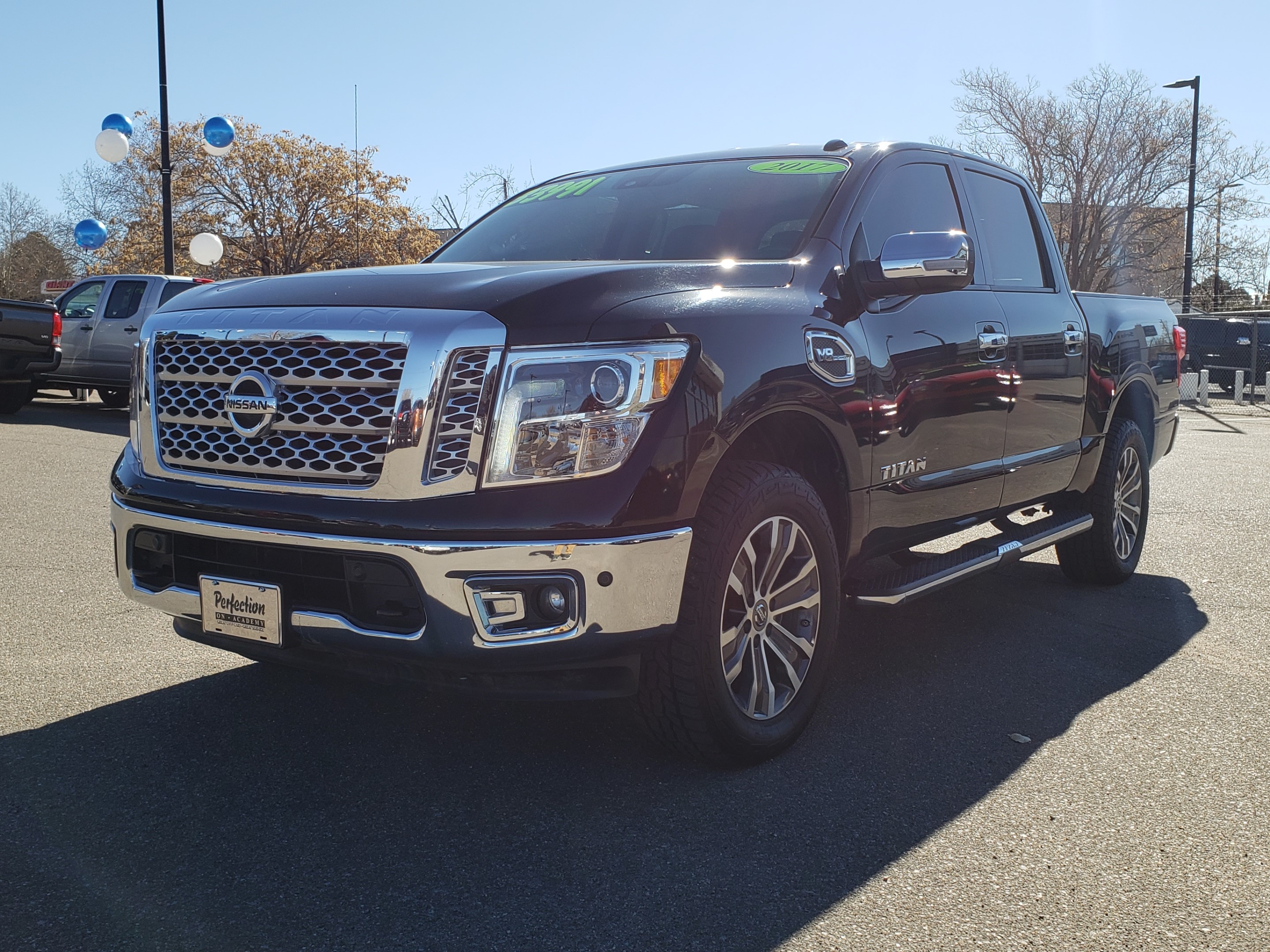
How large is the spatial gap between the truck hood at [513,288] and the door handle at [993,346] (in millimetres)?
1147

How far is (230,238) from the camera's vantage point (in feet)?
116

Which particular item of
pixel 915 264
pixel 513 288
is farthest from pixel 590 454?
pixel 915 264

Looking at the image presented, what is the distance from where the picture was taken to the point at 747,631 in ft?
11.0

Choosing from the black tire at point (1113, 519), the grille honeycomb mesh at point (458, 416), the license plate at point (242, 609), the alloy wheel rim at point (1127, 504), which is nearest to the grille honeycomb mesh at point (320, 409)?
the grille honeycomb mesh at point (458, 416)

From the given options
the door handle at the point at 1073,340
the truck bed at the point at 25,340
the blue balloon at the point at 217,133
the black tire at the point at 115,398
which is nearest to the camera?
the door handle at the point at 1073,340

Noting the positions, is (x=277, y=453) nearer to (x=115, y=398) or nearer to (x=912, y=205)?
(x=912, y=205)

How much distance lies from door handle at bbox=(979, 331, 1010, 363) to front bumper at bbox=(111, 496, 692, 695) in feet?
6.36

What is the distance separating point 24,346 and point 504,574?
12447 mm

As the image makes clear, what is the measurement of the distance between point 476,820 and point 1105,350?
402 centimetres

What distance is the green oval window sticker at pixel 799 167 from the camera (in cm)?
418

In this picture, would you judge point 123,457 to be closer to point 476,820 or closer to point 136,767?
point 136,767

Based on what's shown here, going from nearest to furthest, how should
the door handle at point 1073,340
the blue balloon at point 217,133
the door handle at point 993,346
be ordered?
1. the door handle at point 993,346
2. the door handle at point 1073,340
3. the blue balloon at point 217,133

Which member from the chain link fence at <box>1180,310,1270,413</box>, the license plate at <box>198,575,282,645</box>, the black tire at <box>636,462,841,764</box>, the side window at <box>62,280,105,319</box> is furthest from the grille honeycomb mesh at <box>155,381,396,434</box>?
the chain link fence at <box>1180,310,1270,413</box>

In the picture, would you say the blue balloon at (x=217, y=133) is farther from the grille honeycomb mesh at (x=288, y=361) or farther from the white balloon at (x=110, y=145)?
the grille honeycomb mesh at (x=288, y=361)
